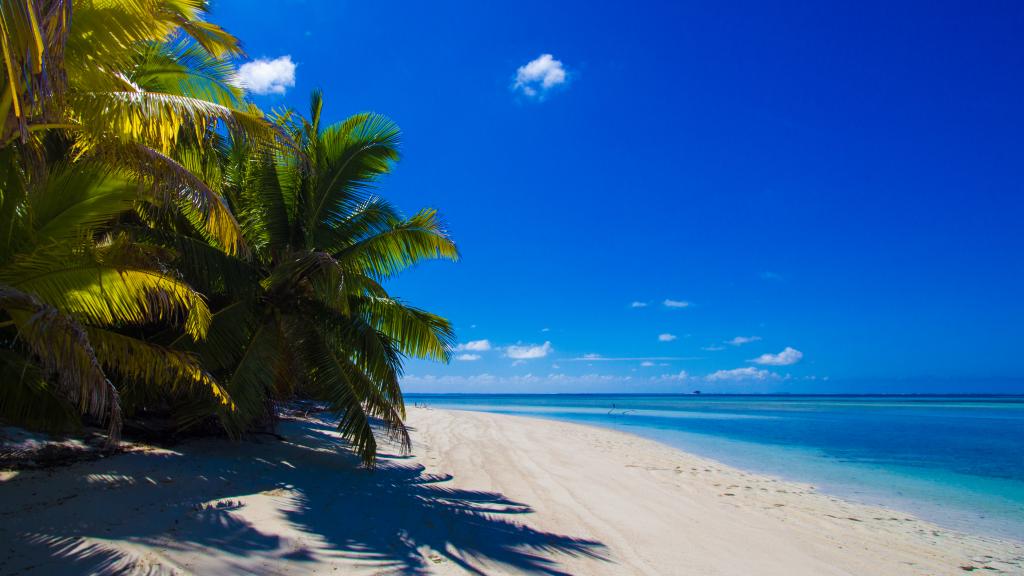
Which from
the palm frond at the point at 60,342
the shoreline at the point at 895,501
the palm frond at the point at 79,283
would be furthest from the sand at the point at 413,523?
the palm frond at the point at 79,283

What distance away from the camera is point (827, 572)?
17.5 feet

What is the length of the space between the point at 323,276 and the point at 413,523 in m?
3.41

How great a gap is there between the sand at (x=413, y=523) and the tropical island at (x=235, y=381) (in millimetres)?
38

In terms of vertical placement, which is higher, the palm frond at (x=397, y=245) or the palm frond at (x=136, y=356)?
the palm frond at (x=397, y=245)

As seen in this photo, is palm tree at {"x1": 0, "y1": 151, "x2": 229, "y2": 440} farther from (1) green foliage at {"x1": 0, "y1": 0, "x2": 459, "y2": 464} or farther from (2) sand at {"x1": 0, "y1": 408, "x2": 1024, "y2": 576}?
(2) sand at {"x1": 0, "y1": 408, "x2": 1024, "y2": 576}

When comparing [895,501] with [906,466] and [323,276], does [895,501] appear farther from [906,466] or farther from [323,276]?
[323,276]

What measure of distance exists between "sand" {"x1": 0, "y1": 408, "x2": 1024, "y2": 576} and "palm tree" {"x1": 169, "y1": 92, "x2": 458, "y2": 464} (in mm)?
1025

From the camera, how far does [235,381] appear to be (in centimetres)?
684

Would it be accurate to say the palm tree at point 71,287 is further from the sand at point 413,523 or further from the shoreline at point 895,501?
the shoreline at point 895,501

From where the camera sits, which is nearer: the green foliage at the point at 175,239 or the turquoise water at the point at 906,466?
the green foliage at the point at 175,239

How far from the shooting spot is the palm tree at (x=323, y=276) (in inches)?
290

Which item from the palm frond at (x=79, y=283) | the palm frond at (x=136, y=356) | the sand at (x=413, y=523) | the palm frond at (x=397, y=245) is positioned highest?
the palm frond at (x=397, y=245)

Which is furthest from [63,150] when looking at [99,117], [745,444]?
[745,444]

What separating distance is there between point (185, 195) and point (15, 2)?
10.7ft
